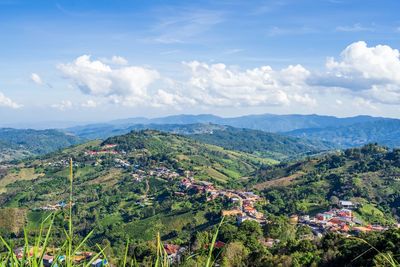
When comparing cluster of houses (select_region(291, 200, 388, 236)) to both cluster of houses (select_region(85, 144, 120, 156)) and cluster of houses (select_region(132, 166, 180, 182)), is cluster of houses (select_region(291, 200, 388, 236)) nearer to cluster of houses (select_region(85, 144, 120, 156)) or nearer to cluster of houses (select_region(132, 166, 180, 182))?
cluster of houses (select_region(132, 166, 180, 182))

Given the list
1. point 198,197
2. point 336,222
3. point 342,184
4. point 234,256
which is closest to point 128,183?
point 198,197

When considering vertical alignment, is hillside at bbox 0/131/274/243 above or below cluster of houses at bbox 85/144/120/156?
below

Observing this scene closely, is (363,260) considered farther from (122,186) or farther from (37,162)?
(37,162)

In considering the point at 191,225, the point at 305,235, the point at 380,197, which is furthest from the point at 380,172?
the point at 305,235

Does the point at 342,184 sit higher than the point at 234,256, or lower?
lower

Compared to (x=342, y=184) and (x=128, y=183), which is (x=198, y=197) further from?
(x=342, y=184)

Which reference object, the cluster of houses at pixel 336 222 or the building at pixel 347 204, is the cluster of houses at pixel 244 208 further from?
the building at pixel 347 204

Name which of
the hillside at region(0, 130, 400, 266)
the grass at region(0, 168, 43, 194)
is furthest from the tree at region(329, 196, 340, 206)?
the grass at region(0, 168, 43, 194)
